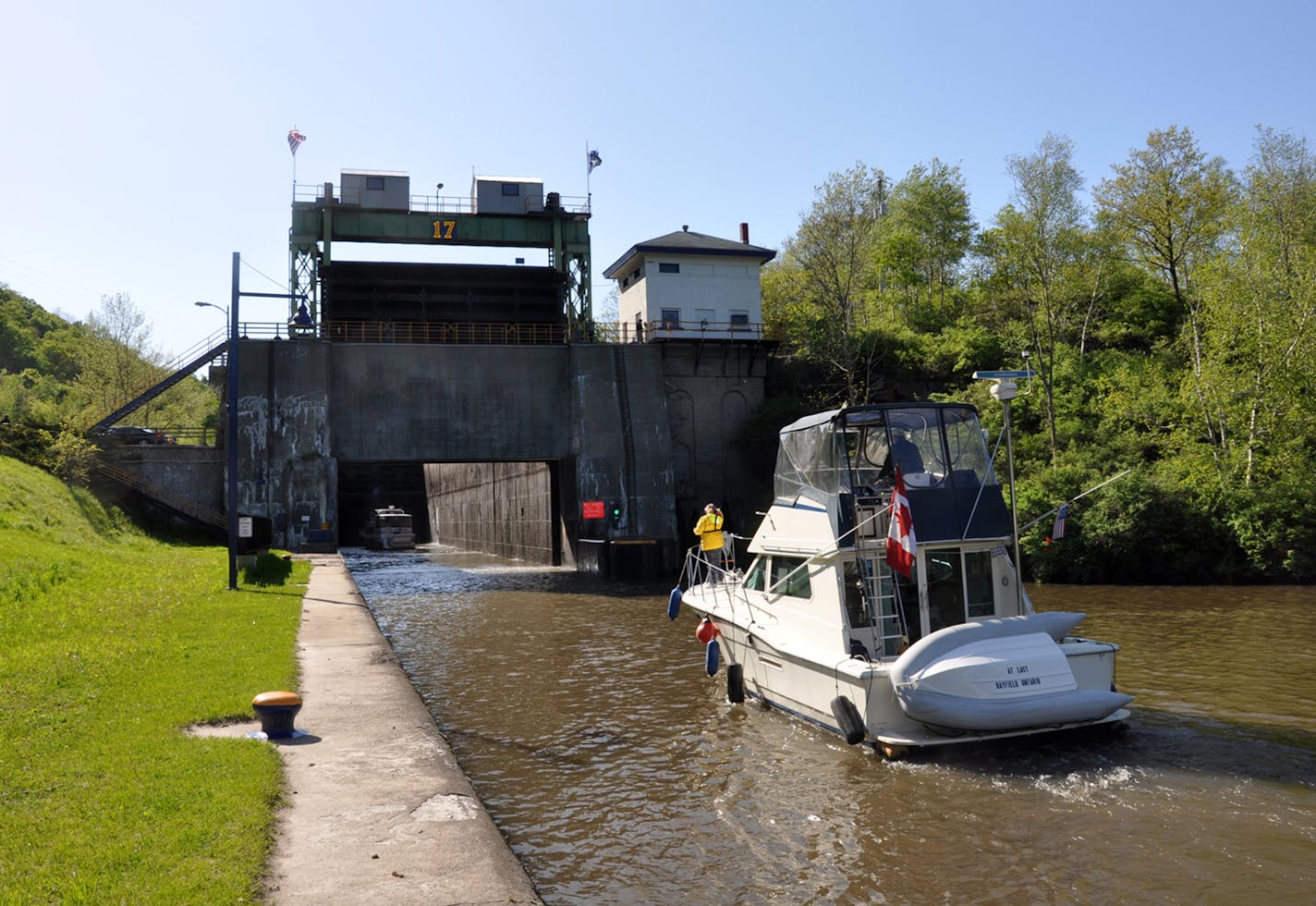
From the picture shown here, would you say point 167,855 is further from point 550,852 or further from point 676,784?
point 676,784

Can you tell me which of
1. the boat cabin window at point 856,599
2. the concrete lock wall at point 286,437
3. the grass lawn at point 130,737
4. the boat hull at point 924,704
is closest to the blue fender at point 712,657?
the boat hull at point 924,704

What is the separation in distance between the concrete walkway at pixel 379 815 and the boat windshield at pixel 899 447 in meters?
6.26

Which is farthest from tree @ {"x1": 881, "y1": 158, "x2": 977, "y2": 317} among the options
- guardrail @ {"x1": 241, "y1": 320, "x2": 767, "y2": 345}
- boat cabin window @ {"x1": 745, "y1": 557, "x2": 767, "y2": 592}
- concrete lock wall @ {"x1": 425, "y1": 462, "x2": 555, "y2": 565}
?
boat cabin window @ {"x1": 745, "y1": 557, "x2": 767, "y2": 592}

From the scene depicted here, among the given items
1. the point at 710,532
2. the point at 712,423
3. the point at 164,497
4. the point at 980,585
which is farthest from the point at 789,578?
the point at 164,497

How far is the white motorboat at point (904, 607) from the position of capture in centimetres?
1038

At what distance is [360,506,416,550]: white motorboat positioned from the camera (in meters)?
63.3

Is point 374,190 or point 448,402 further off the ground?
point 374,190

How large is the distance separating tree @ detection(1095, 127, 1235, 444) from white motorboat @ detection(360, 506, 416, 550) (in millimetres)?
46536

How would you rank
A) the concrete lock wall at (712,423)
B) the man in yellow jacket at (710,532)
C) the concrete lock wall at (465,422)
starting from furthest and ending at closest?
1. the concrete lock wall at (712,423)
2. the concrete lock wall at (465,422)
3. the man in yellow jacket at (710,532)

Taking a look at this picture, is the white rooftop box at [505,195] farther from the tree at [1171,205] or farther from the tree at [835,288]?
the tree at [1171,205]

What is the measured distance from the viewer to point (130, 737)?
905 centimetres

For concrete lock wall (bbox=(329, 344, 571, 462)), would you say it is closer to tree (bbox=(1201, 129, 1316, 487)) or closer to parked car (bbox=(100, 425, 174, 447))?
parked car (bbox=(100, 425, 174, 447))

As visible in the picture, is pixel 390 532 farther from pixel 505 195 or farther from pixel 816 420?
pixel 816 420

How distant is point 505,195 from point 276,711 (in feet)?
125
